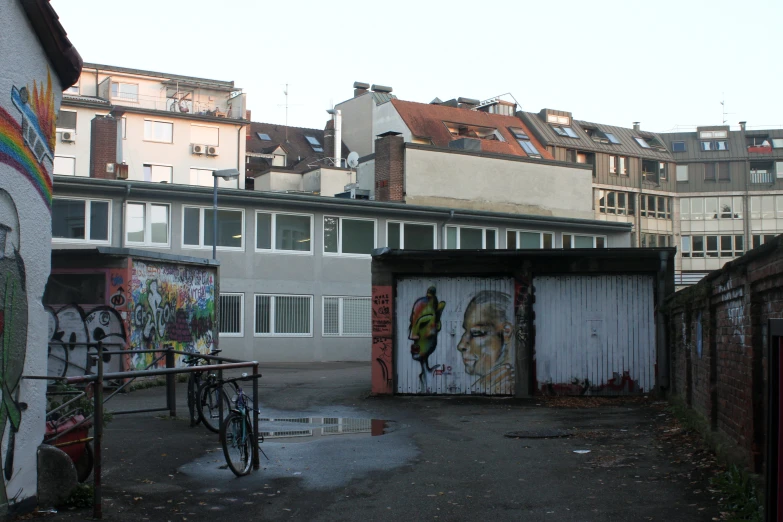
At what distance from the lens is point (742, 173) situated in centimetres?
7938

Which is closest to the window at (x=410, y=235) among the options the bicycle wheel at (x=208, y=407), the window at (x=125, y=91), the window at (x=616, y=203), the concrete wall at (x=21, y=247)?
the bicycle wheel at (x=208, y=407)

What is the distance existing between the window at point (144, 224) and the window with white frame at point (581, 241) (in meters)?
17.8

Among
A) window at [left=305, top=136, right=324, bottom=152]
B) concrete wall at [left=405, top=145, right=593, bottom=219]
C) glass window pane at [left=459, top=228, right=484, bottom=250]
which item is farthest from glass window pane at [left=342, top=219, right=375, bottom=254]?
window at [left=305, top=136, right=324, bottom=152]

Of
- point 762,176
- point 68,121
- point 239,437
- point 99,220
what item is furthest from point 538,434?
point 762,176

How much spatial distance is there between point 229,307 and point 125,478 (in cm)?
2354

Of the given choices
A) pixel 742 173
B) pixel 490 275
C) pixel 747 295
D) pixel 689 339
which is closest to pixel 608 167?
pixel 742 173

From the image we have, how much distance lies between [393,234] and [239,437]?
26443 millimetres

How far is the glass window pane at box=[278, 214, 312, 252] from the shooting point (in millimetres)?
33500

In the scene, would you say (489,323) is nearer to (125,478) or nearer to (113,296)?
(113,296)

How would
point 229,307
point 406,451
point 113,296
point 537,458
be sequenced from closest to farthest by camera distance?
1. point 537,458
2. point 406,451
3. point 113,296
4. point 229,307

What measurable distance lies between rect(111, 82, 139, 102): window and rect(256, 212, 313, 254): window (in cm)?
3741

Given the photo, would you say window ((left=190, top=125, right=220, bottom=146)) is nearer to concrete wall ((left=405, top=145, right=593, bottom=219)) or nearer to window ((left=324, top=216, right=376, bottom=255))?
concrete wall ((left=405, top=145, right=593, bottom=219))

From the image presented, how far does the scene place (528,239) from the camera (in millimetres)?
38719

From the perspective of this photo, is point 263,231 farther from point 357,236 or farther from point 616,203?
point 616,203
